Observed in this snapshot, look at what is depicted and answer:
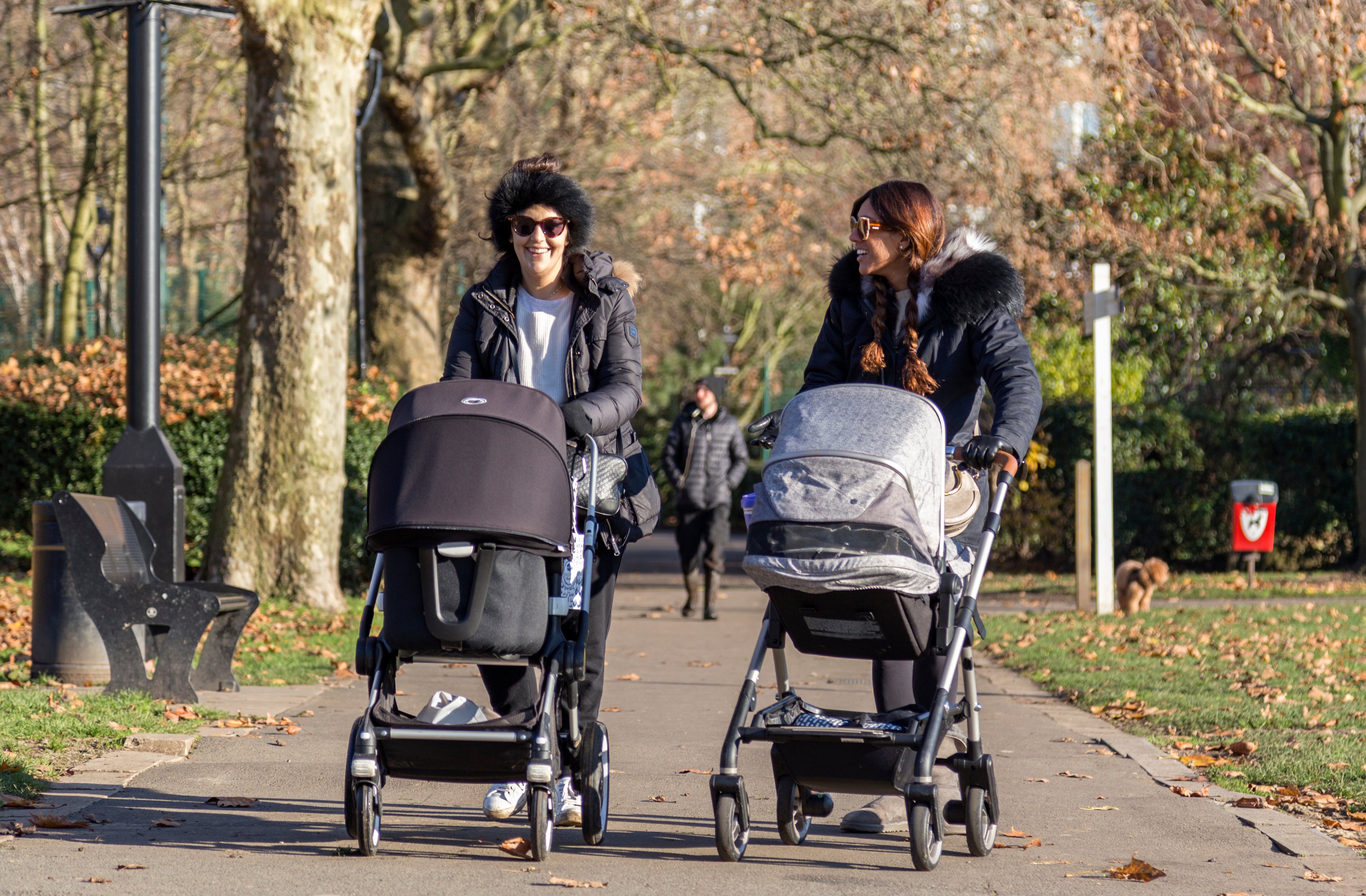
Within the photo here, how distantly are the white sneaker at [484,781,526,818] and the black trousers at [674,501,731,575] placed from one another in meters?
7.83

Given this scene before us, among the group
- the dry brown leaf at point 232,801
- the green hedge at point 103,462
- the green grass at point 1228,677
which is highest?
the green hedge at point 103,462

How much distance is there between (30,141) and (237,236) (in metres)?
11.8

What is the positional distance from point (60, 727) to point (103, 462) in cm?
827

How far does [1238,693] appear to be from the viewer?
26.9ft

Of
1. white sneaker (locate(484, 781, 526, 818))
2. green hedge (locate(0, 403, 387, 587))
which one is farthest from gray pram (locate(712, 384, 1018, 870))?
green hedge (locate(0, 403, 387, 587))

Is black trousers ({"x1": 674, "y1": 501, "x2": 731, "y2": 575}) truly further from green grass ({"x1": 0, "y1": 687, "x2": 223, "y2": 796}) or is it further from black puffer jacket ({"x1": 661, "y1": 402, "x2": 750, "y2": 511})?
green grass ({"x1": 0, "y1": 687, "x2": 223, "y2": 796})

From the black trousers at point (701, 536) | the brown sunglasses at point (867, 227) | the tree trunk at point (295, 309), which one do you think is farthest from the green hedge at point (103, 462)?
the brown sunglasses at point (867, 227)

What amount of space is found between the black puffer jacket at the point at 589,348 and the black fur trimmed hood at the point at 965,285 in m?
0.79

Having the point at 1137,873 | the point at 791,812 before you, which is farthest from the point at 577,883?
the point at 1137,873

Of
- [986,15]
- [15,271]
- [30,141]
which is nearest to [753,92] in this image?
[986,15]

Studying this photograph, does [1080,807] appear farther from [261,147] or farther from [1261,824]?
[261,147]

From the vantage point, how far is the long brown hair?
189 inches

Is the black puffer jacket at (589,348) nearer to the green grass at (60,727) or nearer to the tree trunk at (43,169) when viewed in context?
the green grass at (60,727)

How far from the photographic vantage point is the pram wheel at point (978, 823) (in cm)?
448
